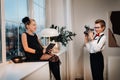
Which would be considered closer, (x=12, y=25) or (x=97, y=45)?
(x=12, y=25)

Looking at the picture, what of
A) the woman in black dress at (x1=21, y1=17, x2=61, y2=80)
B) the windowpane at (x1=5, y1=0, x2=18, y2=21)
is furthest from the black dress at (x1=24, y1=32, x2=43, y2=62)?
the windowpane at (x1=5, y1=0, x2=18, y2=21)

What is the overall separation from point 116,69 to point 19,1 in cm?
263

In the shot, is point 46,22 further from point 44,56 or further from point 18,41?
point 44,56

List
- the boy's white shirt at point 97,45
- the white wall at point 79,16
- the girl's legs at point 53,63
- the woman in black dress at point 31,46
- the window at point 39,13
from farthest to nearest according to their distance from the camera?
the white wall at point 79,16 → the window at point 39,13 → the boy's white shirt at point 97,45 → the girl's legs at point 53,63 → the woman in black dress at point 31,46

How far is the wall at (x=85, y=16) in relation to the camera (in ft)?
16.0

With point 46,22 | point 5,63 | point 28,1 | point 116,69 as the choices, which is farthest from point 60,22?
point 5,63

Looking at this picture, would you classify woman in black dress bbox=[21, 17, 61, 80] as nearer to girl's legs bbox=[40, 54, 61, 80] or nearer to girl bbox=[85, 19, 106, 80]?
girl's legs bbox=[40, 54, 61, 80]

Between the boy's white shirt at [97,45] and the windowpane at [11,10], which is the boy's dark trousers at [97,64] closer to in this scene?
the boy's white shirt at [97,45]

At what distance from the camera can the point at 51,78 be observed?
285 cm

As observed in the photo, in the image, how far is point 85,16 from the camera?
16.4 feet

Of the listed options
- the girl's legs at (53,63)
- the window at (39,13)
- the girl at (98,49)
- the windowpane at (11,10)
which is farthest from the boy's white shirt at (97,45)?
the windowpane at (11,10)

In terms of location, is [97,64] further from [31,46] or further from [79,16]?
[79,16]

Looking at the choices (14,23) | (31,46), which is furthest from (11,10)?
(31,46)

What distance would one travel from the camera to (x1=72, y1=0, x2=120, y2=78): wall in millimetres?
4887
